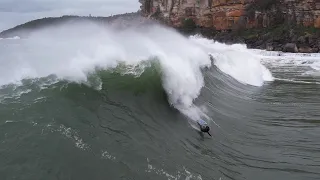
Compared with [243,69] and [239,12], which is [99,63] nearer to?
[243,69]

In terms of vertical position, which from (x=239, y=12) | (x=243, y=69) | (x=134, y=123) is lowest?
(x=243, y=69)

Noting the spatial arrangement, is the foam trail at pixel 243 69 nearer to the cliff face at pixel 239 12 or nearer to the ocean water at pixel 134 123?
the ocean water at pixel 134 123

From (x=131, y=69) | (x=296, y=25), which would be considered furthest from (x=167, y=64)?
(x=296, y=25)

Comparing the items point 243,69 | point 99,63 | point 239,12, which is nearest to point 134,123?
point 99,63

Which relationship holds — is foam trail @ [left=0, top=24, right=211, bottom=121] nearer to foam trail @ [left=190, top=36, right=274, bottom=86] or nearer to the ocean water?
the ocean water

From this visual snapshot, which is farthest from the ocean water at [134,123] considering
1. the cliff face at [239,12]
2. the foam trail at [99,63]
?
the cliff face at [239,12]

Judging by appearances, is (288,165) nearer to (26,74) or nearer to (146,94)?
(146,94)
